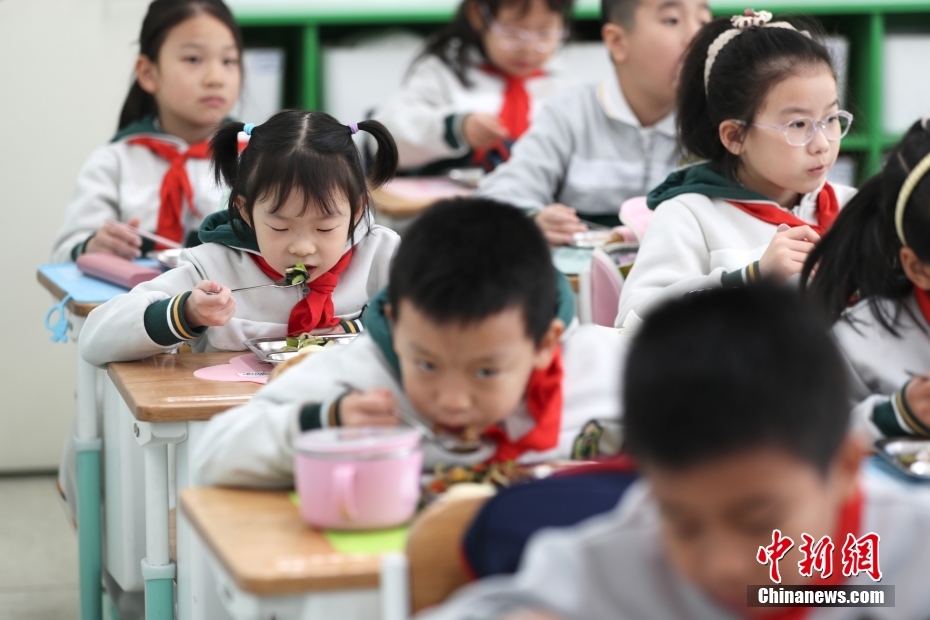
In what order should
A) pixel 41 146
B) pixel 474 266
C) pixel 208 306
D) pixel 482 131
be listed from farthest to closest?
pixel 41 146, pixel 482 131, pixel 208 306, pixel 474 266

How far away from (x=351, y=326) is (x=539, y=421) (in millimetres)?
739

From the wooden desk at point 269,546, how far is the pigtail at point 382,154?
3.12 ft

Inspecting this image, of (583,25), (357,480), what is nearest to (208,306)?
(357,480)

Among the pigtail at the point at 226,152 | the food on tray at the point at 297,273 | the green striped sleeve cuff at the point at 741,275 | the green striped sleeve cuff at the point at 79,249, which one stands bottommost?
the green striped sleeve cuff at the point at 79,249

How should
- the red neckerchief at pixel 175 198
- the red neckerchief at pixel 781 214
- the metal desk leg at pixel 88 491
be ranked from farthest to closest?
the red neckerchief at pixel 175 198, the metal desk leg at pixel 88 491, the red neckerchief at pixel 781 214

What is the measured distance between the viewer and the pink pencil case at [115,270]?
7.77 feet

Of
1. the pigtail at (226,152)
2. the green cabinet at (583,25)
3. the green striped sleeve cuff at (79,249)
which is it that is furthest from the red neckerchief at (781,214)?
the green cabinet at (583,25)

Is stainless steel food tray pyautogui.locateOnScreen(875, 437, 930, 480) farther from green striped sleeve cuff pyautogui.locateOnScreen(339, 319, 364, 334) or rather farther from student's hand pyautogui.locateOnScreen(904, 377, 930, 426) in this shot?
green striped sleeve cuff pyautogui.locateOnScreen(339, 319, 364, 334)

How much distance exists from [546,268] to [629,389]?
1.31ft

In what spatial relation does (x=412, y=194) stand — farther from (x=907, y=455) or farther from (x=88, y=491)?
(x=907, y=455)

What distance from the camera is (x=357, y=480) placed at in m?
1.16

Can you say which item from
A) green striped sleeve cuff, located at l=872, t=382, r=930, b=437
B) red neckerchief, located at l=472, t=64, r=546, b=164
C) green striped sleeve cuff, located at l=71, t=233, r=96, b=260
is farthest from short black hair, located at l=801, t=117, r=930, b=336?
red neckerchief, located at l=472, t=64, r=546, b=164

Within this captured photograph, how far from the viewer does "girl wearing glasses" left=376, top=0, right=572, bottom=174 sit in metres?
3.76

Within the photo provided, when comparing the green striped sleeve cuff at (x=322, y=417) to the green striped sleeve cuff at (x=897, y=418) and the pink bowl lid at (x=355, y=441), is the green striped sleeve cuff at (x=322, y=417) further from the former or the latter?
the green striped sleeve cuff at (x=897, y=418)
